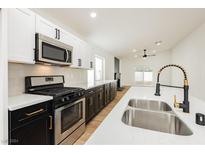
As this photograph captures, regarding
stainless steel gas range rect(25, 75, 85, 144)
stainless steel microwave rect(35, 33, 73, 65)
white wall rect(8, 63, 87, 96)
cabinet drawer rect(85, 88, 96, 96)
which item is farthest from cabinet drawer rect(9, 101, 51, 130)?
cabinet drawer rect(85, 88, 96, 96)

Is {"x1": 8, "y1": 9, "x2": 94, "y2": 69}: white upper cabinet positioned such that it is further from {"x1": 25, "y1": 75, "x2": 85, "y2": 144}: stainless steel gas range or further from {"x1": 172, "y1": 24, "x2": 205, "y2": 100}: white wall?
{"x1": 172, "y1": 24, "x2": 205, "y2": 100}: white wall

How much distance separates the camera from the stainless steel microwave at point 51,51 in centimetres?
175

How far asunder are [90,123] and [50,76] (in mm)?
1510

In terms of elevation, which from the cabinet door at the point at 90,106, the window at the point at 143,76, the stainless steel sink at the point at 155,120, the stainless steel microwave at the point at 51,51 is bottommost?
the cabinet door at the point at 90,106

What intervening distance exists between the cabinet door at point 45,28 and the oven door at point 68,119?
117 centimetres

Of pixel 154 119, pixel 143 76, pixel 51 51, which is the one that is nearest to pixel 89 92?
pixel 51 51

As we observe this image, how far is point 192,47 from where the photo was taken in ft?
15.9

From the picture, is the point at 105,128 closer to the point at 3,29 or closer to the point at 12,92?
the point at 3,29

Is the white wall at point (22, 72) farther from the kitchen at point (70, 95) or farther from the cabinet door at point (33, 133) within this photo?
the cabinet door at point (33, 133)

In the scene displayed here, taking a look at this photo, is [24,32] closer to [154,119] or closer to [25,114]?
[25,114]

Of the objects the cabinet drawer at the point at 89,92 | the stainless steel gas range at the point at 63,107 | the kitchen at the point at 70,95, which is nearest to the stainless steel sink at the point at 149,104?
the kitchen at the point at 70,95

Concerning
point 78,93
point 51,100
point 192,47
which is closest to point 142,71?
point 192,47

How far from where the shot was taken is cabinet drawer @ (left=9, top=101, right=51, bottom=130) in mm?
1168

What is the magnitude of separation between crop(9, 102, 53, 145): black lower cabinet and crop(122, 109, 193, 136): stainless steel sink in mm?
988
